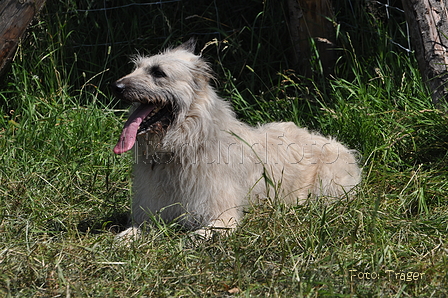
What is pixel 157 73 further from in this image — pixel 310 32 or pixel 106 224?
pixel 310 32

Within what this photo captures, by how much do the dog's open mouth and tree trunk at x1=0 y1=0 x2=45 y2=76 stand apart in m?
2.14

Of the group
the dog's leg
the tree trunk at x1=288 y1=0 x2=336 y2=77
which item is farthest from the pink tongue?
the tree trunk at x1=288 y1=0 x2=336 y2=77

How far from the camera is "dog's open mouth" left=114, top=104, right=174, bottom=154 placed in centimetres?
390

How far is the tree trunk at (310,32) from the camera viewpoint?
5.89 m

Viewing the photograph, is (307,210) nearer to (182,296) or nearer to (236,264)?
(236,264)

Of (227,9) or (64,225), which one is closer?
(64,225)

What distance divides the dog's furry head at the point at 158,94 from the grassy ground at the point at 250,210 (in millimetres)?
703

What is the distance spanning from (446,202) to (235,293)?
2.03 m

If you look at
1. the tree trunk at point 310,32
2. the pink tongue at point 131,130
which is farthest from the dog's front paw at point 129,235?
the tree trunk at point 310,32

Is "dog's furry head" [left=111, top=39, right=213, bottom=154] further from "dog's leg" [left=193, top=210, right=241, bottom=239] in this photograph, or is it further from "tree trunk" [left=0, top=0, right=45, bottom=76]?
"tree trunk" [left=0, top=0, right=45, bottom=76]

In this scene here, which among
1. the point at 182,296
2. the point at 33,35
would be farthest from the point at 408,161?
the point at 33,35

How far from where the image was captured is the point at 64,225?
3852 millimetres

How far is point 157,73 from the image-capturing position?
161 inches

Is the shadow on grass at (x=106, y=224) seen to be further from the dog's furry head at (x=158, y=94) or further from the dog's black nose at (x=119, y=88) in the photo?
the dog's black nose at (x=119, y=88)
